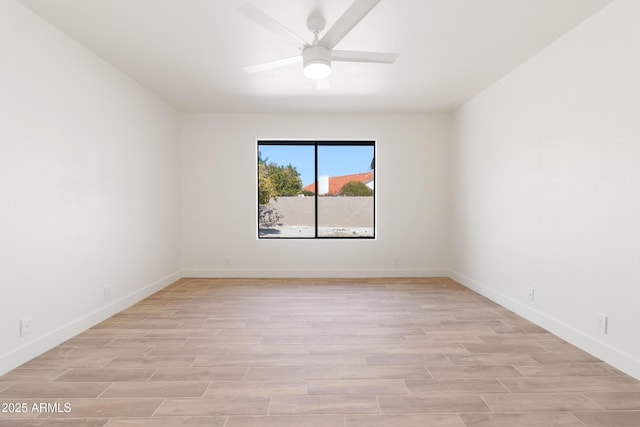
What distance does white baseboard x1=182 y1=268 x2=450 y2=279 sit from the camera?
5023mm

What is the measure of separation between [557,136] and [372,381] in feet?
8.48

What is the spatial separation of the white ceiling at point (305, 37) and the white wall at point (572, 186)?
0.28 metres

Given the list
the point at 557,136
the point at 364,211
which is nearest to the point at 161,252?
the point at 364,211

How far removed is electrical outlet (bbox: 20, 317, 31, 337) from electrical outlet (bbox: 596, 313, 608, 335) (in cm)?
415

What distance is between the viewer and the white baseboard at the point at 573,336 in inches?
84.5

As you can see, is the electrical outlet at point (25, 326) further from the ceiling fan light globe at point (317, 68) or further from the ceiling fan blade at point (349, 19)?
the ceiling fan blade at point (349, 19)

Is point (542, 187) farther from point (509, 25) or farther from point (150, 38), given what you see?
point (150, 38)

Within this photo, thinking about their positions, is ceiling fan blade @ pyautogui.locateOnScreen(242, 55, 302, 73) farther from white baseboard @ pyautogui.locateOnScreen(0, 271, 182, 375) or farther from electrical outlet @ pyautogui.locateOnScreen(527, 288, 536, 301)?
electrical outlet @ pyautogui.locateOnScreen(527, 288, 536, 301)

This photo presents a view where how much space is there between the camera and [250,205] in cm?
502

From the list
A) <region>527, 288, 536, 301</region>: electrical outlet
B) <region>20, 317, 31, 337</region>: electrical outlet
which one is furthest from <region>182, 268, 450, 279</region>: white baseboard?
<region>20, 317, 31, 337</region>: electrical outlet

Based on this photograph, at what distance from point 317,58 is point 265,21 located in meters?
0.47

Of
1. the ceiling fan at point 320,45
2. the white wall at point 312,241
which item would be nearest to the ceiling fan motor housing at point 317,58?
the ceiling fan at point 320,45

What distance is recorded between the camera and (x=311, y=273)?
5.05m

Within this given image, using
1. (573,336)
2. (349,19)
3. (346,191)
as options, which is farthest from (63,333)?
(573,336)
